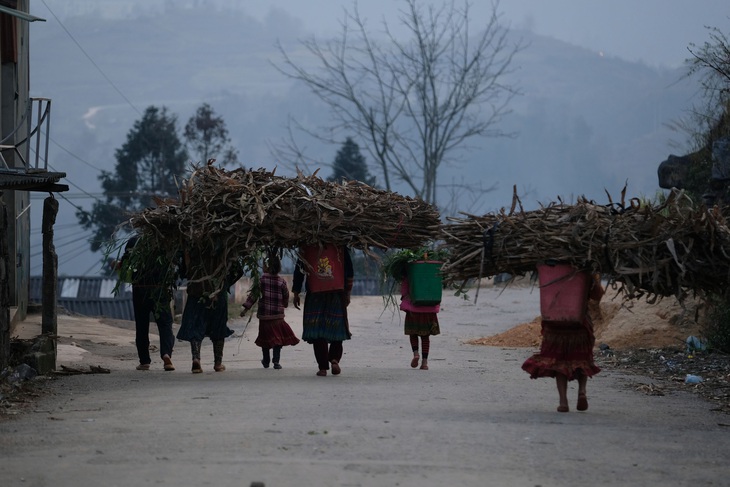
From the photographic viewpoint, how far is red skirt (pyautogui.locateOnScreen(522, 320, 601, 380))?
9.23m

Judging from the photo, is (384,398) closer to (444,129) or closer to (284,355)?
(284,355)

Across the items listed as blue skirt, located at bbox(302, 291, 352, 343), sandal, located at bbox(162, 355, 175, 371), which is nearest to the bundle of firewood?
blue skirt, located at bbox(302, 291, 352, 343)

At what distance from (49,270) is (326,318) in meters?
3.53

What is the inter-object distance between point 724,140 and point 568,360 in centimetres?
784

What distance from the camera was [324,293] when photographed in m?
12.4

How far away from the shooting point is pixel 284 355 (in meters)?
16.5

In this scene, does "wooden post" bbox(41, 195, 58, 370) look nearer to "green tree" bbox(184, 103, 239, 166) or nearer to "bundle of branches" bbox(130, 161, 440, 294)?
"bundle of branches" bbox(130, 161, 440, 294)

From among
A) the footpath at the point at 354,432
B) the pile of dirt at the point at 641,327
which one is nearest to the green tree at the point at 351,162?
the pile of dirt at the point at 641,327

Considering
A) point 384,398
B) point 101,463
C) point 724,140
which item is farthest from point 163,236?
point 724,140

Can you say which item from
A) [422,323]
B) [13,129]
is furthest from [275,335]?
[13,129]

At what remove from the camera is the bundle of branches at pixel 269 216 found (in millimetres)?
11531

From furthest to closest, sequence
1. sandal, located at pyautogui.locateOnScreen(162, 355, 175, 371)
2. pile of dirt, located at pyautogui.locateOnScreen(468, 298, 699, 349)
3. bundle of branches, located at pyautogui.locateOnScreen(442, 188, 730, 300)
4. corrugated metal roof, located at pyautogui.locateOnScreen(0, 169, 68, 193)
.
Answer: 1. pile of dirt, located at pyautogui.locateOnScreen(468, 298, 699, 349)
2. sandal, located at pyautogui.locateOnScreen(162, 355, 175, 371)
3. corrugated metal roof, located at pyautogui.locateOnScreen(0, 169, 68, 193)
4. bundle of branches, located at pyautogui.locateOnScreen(442, 188, 730, 300)

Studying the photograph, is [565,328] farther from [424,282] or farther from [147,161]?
[147,161]

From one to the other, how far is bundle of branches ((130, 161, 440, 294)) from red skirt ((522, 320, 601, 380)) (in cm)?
277
